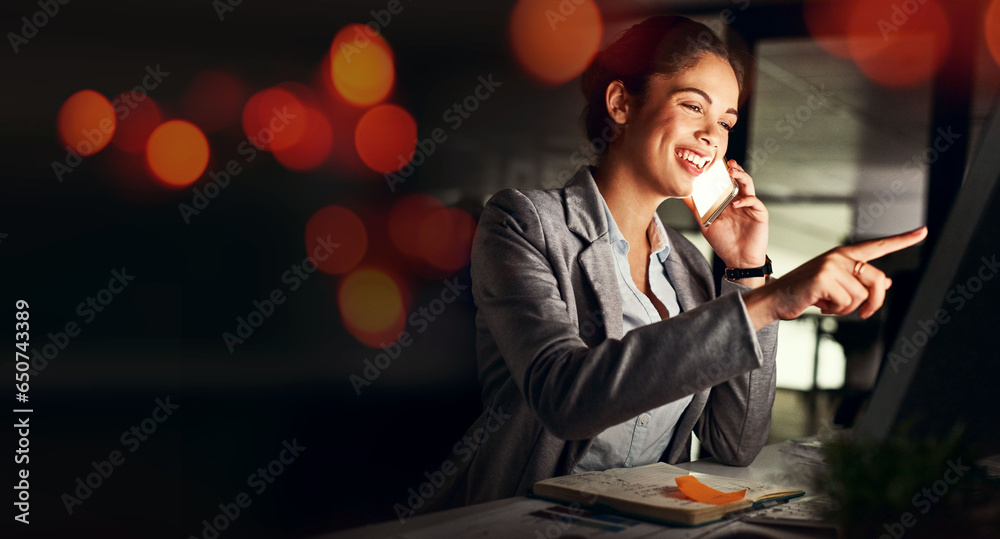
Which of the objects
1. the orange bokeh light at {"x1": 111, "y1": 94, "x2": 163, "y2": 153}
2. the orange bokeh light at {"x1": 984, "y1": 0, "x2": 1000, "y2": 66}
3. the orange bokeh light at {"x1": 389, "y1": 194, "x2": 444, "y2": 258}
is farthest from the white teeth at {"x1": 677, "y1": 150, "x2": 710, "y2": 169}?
the orange bokeh light at {"x1": 111, "y1": 94, "x2": 163, "y2": 153}

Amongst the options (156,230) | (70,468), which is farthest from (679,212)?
(70,468)

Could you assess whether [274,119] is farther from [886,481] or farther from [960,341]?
[886,481]

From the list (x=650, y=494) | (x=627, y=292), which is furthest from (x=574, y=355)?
(x=627, y=292)

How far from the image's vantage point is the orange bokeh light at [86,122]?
4.10 meters

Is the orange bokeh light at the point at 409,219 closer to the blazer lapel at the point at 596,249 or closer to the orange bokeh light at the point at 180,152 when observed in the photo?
the orange bokeh light at the point at 180,152

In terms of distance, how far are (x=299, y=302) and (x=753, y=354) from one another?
12.3 ft

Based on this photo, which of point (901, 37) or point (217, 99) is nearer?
point (901, 37)

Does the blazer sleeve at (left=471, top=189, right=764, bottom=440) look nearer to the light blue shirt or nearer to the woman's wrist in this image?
the woman's wrist

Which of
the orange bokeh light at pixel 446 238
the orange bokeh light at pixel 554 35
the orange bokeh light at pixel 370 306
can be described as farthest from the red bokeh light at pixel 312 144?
the orange bokeh light at pixel 446 238

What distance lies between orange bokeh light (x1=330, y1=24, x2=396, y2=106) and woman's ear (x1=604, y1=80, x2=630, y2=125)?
3263 mm

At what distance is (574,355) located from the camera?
1071 millimetres

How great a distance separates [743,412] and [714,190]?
484 mm

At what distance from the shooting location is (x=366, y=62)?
478 centimetres

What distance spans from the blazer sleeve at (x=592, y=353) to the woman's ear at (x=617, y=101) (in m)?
0.45
